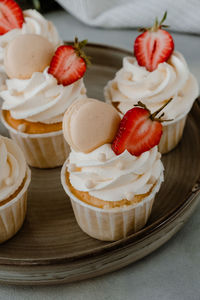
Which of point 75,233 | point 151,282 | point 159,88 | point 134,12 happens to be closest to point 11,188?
point 75,233

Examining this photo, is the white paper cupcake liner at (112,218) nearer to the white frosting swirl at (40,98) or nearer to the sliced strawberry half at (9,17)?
the white frosting swirl at (40,98)

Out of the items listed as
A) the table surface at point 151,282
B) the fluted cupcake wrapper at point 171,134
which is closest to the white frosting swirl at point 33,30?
the fluted cupcake wrapper at point 171,134

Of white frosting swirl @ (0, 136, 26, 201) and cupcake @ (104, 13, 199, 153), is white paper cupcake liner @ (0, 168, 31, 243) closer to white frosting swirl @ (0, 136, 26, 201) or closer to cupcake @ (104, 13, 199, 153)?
white frosting swirl @ (0, 136, 26, 201)

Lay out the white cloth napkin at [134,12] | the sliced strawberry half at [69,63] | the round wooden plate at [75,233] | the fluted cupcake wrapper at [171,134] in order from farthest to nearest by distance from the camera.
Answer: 1. the white cloth napkin at [134,12]
2. the fluted cupcake wrapper at [171,134]
3. the sliced strawberry half at [69,63]
4. the round wooden plate at [75,233]

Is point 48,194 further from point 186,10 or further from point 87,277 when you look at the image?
point 186,10

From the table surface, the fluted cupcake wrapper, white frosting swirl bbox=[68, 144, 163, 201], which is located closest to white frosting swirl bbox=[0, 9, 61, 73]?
the fluted cupcake wrapper

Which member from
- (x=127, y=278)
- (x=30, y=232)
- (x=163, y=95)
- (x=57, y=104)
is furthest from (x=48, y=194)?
(x=163, y=95)

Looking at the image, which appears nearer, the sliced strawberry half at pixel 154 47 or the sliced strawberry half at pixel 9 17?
the sliced strawberry half at pixel 154 47
